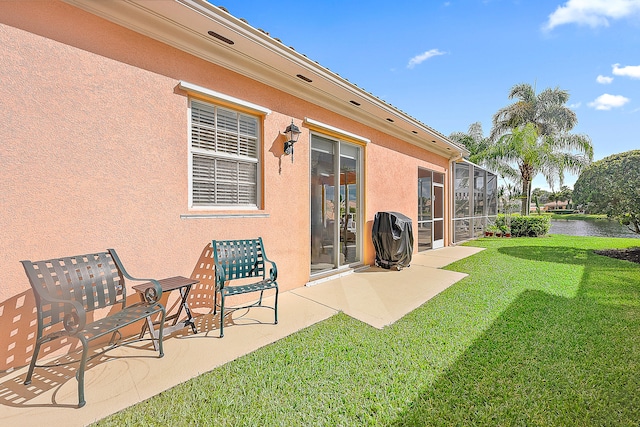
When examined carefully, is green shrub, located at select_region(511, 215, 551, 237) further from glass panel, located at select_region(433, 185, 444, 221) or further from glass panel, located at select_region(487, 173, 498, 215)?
glass panel, located at select_region(433, 185, 444, 221)

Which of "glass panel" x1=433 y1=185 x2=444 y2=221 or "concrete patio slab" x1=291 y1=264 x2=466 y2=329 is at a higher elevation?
"glass panel" x1=433 y1=185 x2=444 y2=221

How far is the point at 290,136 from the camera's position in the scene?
489 cm

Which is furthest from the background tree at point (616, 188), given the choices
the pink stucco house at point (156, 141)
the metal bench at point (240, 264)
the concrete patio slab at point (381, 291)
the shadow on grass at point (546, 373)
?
the metal bench at point (240, 264)

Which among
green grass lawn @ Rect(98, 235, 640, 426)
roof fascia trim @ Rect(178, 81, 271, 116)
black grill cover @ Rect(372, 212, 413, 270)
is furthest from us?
black grill cover @ Rect(372, 212, 413, 270)

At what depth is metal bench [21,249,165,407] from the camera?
229cm

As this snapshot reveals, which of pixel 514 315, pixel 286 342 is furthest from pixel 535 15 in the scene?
pixel 286 342

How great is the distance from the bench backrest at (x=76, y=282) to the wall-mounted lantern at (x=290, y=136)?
3.20 meters

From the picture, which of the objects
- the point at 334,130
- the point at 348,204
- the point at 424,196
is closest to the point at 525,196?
the point at 424,196

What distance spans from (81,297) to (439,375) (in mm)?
3815

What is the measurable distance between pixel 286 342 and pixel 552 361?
302cm

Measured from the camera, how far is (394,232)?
661cm

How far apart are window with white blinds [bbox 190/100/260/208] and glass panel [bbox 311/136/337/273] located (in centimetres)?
150

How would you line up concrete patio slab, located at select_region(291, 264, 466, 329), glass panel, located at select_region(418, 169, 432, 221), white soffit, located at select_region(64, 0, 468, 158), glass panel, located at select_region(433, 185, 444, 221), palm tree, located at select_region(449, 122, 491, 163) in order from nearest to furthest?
white soffit, located at select_region(64, 0, 468, 158)
concrete patio slab, located at select_region(291, 264, 466, 329)
glass panel, located at select_region(418, 169, 432, 221)
glass panel, located at select_region(433, 185, 444, 221)
palm tree, located at select_region(449, 122, 491, 163)

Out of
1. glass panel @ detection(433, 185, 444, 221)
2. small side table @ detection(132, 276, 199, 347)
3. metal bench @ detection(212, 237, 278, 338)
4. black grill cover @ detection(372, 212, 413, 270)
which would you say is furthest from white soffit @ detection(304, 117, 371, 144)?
glass panel @ detection(433, 185, 444, 221)
